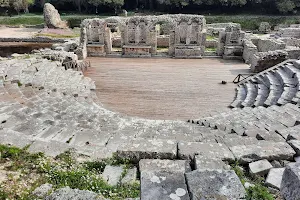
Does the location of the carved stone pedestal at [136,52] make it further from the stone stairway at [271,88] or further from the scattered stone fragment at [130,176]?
the scattered stone fragment at [130,176]

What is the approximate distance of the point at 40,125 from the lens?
6.29 m

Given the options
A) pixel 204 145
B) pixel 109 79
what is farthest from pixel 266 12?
pixel 204 145

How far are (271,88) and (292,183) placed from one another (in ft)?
31.1

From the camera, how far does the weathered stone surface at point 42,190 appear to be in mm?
3211

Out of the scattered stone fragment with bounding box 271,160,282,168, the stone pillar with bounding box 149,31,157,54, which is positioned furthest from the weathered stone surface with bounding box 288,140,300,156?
the stone pillar with bounding box 149,31,157,54

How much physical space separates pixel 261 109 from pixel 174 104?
3577 millimetres

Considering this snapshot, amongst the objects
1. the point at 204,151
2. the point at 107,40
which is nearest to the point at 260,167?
the point at 204,151

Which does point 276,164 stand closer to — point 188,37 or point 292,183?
point 292,183

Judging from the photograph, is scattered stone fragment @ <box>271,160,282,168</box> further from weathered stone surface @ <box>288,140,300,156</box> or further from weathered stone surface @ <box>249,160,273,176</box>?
weathered stone surface @ <box>288,140,300,156</box>

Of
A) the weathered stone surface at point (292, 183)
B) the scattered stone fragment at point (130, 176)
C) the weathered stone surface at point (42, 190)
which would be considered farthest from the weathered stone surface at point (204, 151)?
the weathered stone surface at point (42, 190)

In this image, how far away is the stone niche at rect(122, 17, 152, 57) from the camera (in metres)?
18.7

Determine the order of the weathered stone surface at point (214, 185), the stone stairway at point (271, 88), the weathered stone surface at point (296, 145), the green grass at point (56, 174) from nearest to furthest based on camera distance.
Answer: the weathered stone surface at point (214, 185) → the green grass at point (56, 174) → the weathered stone surface at point (296, 145) → the stone stairway at point (271, 88)

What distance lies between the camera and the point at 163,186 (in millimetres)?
3014

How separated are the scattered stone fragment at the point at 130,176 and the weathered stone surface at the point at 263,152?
1.70 metres
